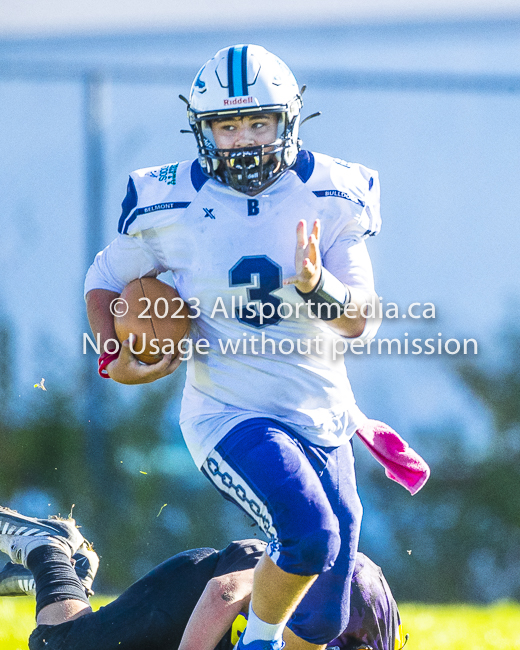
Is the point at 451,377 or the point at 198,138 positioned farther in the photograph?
the point at 451,377

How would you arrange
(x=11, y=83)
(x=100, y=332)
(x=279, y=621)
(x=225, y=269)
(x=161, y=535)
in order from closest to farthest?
(x=279, y=621), (x=225, y=269), (x=100, y=332), (x=161, y=535), (x=11, y=83)

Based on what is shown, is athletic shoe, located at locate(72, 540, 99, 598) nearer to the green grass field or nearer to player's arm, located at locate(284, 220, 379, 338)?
the green grass field

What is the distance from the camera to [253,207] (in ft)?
7.16

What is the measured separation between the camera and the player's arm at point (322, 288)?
1.92 m

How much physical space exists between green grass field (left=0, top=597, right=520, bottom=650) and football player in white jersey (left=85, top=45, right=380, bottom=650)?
102 centimetres

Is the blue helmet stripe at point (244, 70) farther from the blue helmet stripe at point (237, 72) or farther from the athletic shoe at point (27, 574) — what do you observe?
the athletic shoe at point (27, 574)

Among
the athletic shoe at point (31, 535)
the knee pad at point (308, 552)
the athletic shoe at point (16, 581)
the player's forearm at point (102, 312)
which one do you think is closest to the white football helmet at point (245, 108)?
the player's forearm at point (102, 312)

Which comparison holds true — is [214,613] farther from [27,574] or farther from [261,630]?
[27,574]

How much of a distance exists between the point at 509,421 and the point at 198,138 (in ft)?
11.7

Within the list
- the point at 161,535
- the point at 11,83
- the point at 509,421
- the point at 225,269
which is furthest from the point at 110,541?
the point at 225,269

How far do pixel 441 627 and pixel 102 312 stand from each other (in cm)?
183

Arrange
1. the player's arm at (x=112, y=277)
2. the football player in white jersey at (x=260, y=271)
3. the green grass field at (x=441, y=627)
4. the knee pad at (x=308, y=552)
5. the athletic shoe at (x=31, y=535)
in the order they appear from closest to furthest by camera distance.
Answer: the knee pad at (x=308, y=552), the football player in white jersey at (x=260, y=271), the player's arm at (x=112, y=277), the athletic shoe at (x=31, y=535), the green grass field at (x=441, y=627)

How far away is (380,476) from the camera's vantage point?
511 cm

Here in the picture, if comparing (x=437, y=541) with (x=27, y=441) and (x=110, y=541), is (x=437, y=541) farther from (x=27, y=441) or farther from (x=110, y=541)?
(x=27, y=441)
